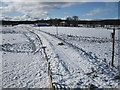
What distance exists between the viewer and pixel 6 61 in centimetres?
895

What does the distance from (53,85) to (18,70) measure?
298cm

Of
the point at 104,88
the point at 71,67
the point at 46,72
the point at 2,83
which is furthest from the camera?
the point at 71,67

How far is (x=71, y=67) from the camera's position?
740cm

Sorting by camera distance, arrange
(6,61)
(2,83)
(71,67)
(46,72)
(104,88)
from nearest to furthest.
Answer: (104,88)
(2,83)
(46,72)
(71,67)
(6,61)

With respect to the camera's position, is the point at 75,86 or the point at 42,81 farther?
the point at 42,81

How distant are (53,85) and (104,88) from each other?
210 centimetres

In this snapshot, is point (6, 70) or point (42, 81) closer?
point (42, 81)

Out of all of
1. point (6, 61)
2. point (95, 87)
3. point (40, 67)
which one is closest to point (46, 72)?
point (40, 67)

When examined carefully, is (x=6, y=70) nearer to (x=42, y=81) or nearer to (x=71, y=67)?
(x=42, y=81)

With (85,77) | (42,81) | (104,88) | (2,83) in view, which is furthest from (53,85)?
(2,83)

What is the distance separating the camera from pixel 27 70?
23.8ft

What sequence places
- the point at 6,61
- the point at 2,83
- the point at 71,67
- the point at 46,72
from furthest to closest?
the point at 6,61 < the point at 71,67 < the point at 46,72 < the point at 2,83

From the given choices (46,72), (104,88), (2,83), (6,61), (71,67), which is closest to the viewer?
(104,88)

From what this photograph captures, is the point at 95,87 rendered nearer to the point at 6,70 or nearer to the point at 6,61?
the point at 6,70
